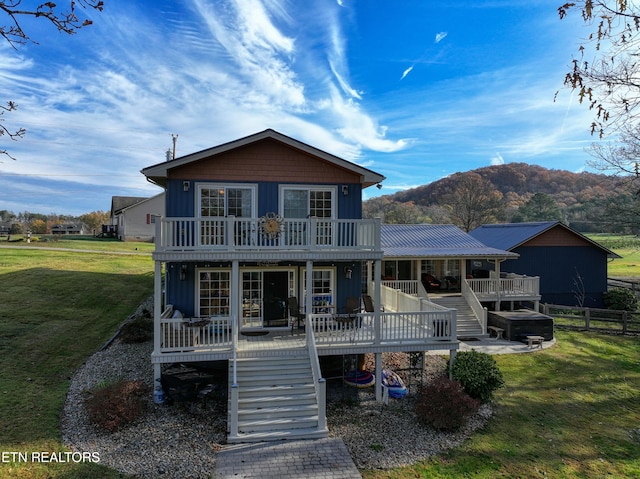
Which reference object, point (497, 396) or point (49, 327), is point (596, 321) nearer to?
point (497, 396)

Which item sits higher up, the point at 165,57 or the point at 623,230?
the point at 165,57

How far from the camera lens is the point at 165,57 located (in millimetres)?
15898

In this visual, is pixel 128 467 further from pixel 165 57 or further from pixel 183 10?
pixel 165 57

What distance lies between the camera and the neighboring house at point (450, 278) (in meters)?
18.2

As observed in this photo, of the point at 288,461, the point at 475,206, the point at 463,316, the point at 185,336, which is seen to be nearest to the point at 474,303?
the point at 463,316

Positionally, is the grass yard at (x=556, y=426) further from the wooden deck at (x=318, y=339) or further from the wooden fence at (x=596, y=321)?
the wooden fence at (x=596, y=321)

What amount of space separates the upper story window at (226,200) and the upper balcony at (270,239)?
0.51 meters

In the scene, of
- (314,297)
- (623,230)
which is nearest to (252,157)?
(314,297)

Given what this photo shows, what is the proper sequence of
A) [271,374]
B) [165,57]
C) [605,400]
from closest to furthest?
[271,374] < [605,400] < [165,57]

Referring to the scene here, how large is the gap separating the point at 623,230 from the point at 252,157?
654 inches

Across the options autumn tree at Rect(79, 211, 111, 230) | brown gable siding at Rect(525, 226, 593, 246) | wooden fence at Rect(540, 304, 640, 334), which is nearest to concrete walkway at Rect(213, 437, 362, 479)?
wooden fence at Rect(540, 304, 640, 334)

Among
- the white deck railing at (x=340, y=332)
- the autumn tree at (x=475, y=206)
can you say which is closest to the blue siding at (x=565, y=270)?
the white deck railing at (x=340, y=332)

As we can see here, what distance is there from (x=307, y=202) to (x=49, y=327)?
37.1 ft

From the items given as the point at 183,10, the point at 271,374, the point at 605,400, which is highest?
the point at 183,10
